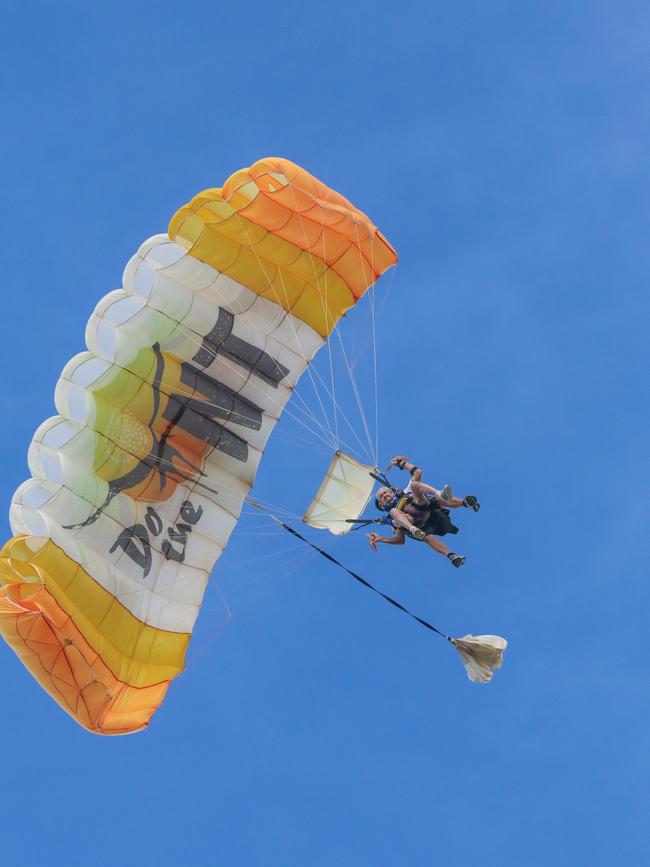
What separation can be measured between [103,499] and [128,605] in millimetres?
1508

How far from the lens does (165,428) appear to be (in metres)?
23.4

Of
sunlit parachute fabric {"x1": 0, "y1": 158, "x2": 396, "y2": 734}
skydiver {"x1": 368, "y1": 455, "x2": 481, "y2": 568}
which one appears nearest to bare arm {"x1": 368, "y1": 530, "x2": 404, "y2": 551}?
skydiver {"x1": 368, "y1": 455, "x2": 481, "y2": 568}

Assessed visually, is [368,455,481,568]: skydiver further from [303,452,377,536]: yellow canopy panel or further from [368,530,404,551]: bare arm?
[303,452,377,536]: yellow canopy panel

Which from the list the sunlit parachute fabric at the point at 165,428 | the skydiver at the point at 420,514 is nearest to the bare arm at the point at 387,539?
the skydiver at the point at 420,514

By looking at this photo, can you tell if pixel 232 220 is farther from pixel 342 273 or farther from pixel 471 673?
pixel 471 673

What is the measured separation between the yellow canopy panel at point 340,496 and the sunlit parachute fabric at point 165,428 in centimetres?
125

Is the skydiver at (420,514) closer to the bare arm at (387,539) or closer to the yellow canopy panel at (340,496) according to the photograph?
the bare arm at (387,539)

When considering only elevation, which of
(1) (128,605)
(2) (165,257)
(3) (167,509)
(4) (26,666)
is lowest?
(4) (26,666)

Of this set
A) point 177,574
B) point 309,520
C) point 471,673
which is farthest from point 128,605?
point 471,673

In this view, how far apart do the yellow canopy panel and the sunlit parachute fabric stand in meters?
1.25

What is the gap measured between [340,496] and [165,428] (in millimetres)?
2968

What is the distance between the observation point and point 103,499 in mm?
22953

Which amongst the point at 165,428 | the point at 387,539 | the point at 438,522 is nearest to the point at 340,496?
the point at 387,539

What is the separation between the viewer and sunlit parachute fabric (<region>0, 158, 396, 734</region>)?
2233 centimetres
